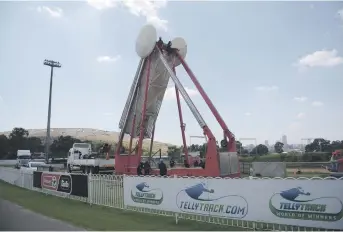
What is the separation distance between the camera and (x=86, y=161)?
27266 millimetres

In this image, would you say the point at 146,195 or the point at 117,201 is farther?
the point at 117,201

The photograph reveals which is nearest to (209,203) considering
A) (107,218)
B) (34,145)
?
(107,218)

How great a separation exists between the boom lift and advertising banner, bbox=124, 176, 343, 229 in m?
7.29

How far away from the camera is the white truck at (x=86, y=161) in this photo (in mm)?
25931

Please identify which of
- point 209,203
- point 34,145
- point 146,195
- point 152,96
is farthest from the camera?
point 34,145

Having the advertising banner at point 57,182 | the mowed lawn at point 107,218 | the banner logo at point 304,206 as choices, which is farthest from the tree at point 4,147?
the banner logo at point 304,206

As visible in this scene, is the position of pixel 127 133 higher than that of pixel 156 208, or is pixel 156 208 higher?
pixel 127 133

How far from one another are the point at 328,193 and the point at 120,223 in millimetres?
5894

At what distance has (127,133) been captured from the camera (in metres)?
24.6

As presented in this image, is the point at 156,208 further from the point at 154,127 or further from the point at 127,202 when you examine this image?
the point at 154,127

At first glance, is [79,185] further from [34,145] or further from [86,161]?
[34,145]

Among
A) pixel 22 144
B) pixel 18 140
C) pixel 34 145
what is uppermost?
pixel 18 140

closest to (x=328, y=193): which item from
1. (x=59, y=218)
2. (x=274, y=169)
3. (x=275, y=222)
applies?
(x=275, y=222)

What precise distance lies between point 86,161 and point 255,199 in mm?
20843
